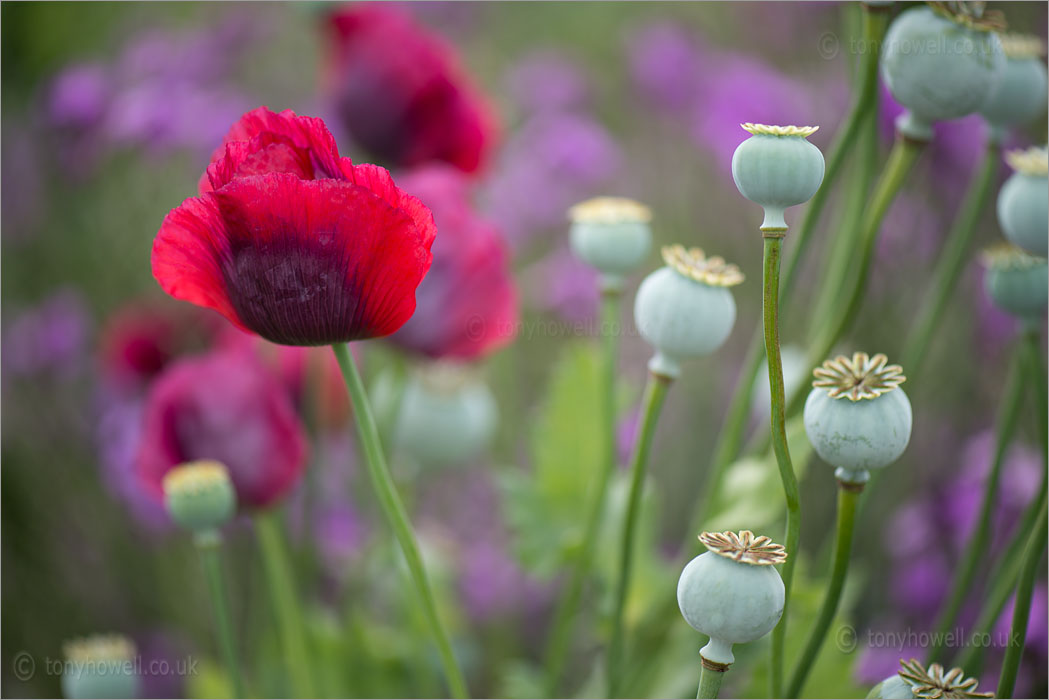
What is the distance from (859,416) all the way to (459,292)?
0.24 metres

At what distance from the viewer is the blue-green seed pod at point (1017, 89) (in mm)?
325

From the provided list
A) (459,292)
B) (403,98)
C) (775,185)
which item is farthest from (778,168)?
(403,98)

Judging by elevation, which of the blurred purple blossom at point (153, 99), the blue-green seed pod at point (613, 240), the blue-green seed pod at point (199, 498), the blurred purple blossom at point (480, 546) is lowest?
the blurred purple blossom at point (480, 546)

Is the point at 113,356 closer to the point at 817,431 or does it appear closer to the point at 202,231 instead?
the point at 202,231

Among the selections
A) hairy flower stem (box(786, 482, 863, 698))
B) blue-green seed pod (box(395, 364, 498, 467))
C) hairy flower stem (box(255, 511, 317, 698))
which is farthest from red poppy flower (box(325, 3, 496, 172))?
hairy flower stem (box(786, 482, 863, 698))

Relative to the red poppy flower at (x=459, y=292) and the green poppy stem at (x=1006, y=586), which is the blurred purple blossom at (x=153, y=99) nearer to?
the red poppy flower at (x=459, y=292)

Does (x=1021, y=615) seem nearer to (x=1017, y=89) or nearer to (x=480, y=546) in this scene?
(x=1017, y=89)

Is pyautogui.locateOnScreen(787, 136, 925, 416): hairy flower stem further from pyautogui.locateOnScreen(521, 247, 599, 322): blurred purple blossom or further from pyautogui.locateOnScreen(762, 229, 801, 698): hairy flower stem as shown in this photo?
pyautogui.locateOnScreen(521, 247, 599, 322): blurred purple blossom

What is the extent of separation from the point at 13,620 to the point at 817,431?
2.51 feet

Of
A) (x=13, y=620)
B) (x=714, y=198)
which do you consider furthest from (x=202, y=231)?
(x=714, y=198)

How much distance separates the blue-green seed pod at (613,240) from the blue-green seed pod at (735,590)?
16 cm

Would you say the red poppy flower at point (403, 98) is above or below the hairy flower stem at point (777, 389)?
above

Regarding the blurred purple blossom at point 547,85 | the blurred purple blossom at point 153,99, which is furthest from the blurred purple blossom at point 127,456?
the blurred purple blossom at point 547,85

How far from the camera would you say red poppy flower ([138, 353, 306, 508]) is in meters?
0.42
